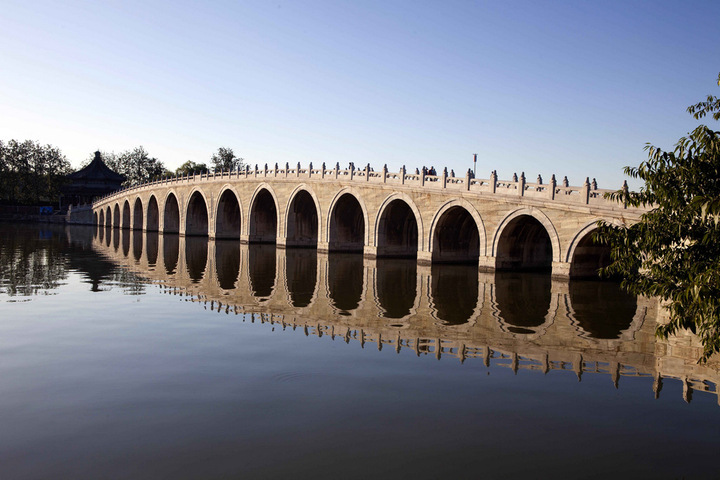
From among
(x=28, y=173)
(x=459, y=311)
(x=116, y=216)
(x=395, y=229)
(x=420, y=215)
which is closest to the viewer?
(x=459, y=311)

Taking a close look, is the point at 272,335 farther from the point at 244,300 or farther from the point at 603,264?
the point at 603,264

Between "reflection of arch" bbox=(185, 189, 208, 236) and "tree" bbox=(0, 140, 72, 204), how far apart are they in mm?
39304

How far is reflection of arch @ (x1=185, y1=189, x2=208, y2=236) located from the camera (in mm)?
53156

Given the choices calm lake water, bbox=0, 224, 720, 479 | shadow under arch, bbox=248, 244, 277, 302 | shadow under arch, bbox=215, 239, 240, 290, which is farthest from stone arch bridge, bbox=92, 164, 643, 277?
calm lake water, bbox=0, 224, 720, 479

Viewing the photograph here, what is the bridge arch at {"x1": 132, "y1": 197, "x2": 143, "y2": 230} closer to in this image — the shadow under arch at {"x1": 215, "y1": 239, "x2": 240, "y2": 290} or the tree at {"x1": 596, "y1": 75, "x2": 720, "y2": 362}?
the shadow under arch at {"x1": 215, "y1": 239, "x2": 240, "y2": 290}

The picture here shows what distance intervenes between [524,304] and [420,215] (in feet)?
40.0

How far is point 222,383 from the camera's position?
8.97 m

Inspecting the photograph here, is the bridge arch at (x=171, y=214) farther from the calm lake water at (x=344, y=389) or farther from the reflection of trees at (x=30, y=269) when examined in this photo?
the calm lake water at (x=344, y=389)

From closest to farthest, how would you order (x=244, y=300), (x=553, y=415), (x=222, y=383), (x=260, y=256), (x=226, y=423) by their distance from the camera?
(x=226, y=423) → (x=553, y=415) → (x=222, y=383) → (x=244, y=300) → (x=260, y=256)

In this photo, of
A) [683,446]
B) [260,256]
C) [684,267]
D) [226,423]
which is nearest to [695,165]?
[684,267]

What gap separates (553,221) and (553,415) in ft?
52.5

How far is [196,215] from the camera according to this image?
5434 cm

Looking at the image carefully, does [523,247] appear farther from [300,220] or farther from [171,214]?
[171,214]

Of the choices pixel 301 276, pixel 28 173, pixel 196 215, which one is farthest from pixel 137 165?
pixel 301 276
